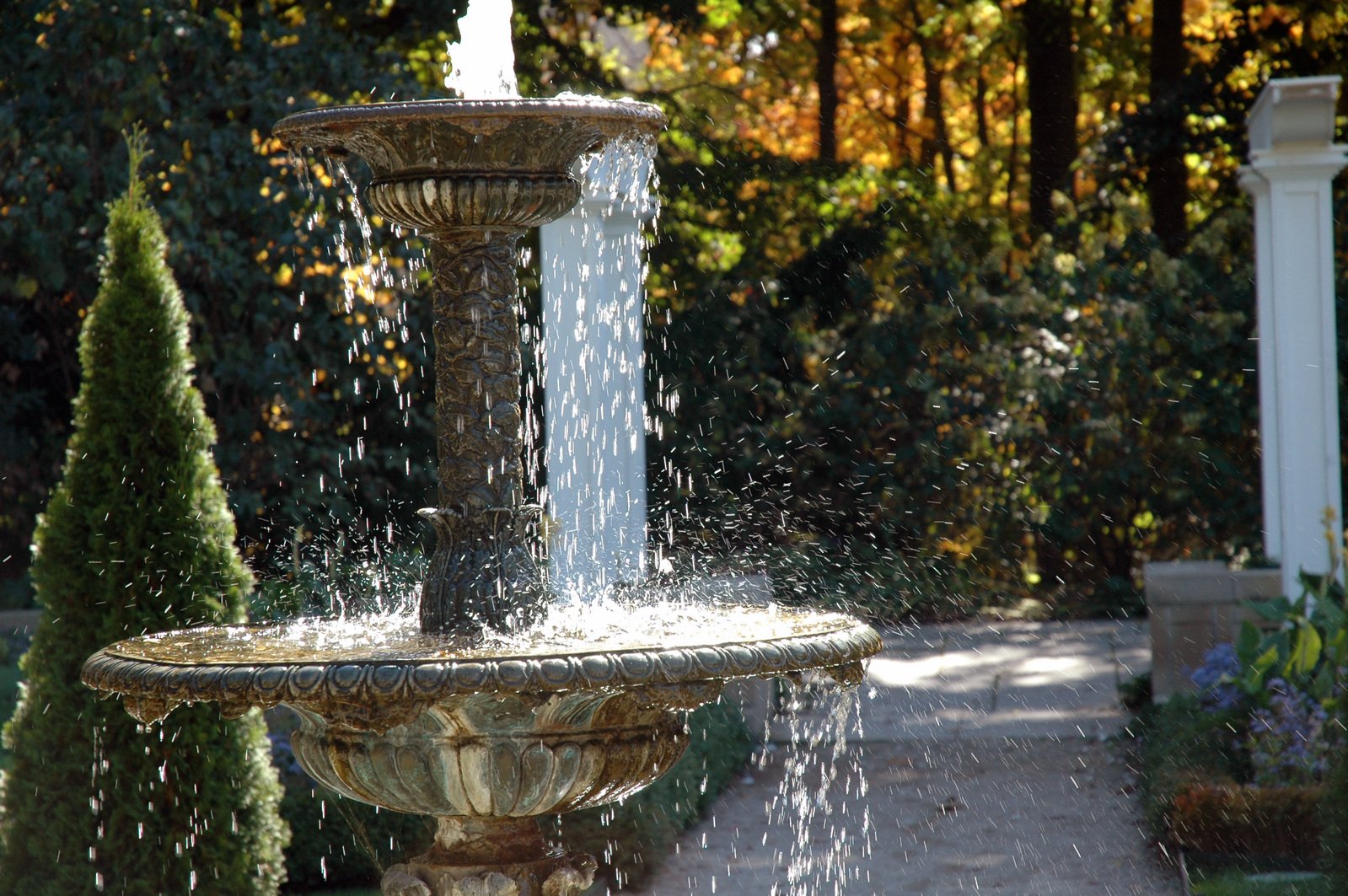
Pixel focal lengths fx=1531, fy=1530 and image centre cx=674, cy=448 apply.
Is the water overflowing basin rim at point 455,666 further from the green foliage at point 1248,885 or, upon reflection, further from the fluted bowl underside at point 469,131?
the green foliage at point 1248,885

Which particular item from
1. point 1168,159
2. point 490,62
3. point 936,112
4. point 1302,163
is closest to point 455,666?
point 490,62

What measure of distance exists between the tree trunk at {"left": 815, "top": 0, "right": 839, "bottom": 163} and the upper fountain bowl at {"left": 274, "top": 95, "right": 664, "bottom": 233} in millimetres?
10837

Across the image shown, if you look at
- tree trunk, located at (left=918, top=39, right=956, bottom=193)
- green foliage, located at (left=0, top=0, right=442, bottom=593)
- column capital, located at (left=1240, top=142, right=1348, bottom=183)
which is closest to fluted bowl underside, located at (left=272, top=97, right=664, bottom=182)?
column capital, located at (left=1240, top=142, right=1348, bottom=183)

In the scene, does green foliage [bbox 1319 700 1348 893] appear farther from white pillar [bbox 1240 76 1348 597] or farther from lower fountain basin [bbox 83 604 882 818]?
white pillar [bbox 1240 76 1348 597]

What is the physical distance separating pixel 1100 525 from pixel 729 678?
8087mm

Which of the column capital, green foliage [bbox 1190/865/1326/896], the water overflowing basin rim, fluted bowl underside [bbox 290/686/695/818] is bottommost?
green foliage [bbox 1190/865/1326/896]

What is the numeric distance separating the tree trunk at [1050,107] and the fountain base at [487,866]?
10787 mm

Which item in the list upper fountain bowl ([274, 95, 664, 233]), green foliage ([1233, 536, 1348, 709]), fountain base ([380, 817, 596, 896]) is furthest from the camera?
green foliage ([1233, 536, 1348, 709])

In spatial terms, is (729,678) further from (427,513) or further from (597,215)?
(597,215)

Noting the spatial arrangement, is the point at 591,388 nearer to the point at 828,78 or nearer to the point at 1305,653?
the point at 1305,653

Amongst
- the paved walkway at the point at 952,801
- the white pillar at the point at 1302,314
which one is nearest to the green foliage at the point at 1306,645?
the white pillar at the point at 1302,314

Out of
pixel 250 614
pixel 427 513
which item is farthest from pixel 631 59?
pixel 427 513

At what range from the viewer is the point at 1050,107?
1324 cm

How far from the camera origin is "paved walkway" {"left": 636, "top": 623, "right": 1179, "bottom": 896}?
526cm
